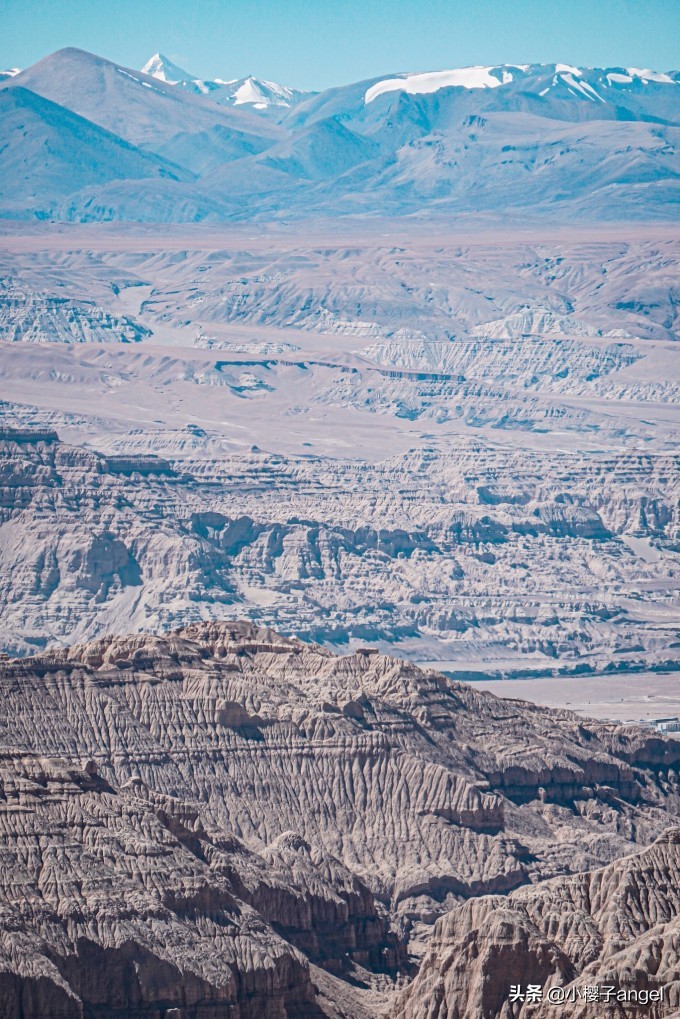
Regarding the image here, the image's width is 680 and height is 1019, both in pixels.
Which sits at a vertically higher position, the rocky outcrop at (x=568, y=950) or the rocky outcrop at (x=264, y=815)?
the rocky outcrop at (x=568, y=950)

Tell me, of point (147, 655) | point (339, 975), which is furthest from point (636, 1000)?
point (147, 655)

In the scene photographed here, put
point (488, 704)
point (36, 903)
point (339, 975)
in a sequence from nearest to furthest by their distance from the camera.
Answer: point (36, 903) < point (339, 975) < point (488, 704)

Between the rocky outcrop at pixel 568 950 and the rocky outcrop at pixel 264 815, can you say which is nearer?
the rocky outcrop at pixel 568 950

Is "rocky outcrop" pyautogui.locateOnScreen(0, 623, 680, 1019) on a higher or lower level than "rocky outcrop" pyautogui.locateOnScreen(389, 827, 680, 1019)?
lower

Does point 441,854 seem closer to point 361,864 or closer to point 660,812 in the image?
point 361,864

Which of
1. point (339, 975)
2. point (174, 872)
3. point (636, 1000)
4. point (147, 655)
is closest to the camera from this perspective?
point (636, 1000)

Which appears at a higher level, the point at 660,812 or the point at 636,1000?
the point at 636,1000

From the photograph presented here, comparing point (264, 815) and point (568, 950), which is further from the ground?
point (568, 950)

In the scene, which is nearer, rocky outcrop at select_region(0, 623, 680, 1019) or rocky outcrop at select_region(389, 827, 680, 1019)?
rocky outcrop at select_region(389, 827, 680, 1019)
